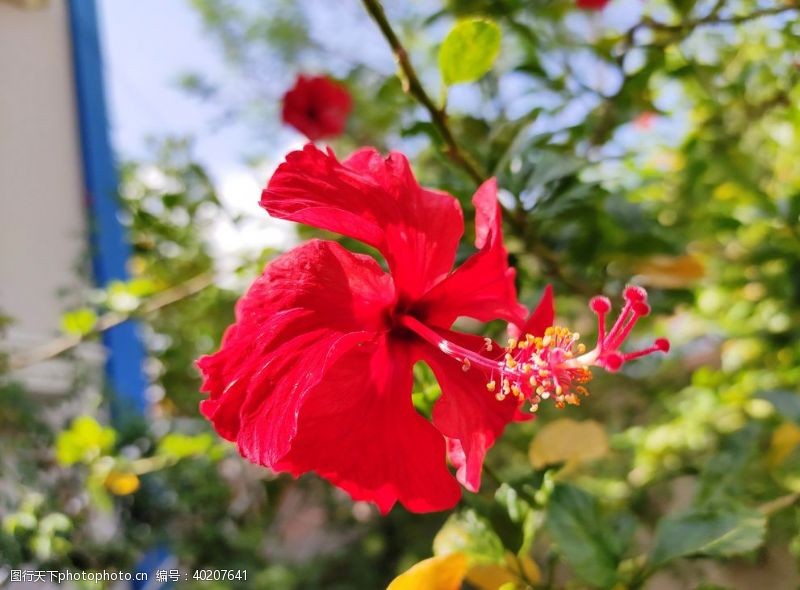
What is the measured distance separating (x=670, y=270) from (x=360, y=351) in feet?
2.18

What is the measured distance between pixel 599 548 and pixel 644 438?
2.35ft

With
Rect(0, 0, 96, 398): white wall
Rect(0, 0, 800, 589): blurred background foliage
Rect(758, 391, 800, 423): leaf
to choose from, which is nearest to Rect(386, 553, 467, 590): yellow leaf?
Rect(0, 0, 800, 589): blurred background foliage

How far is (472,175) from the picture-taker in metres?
0.77

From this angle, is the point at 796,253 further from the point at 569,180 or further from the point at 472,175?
the point at 472,175

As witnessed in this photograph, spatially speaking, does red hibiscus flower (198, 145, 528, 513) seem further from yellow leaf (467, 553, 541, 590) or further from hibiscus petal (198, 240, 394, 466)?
yellow leaf (467, 553, 541, 590)

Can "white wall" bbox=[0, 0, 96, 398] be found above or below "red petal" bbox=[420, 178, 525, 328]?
below

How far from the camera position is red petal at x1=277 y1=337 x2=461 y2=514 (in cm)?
62

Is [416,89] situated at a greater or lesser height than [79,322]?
greater

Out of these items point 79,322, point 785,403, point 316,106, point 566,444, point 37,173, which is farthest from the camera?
point 37,173

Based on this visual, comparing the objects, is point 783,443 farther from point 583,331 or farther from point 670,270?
point 583,331

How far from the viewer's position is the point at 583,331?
2018 millimetres

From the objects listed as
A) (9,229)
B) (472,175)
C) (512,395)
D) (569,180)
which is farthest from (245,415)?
(9,229)

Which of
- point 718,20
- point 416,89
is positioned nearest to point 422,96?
point 416,89

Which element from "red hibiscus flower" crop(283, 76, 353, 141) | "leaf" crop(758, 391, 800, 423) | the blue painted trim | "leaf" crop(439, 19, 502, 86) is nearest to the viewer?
"leaf" crop(439, 19, 502, 86)
